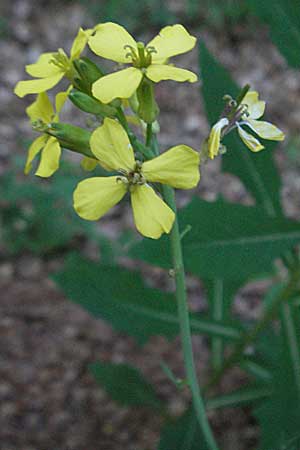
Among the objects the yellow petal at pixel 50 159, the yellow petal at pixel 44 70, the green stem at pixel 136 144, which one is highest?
the yellow petal at pixel 44 70

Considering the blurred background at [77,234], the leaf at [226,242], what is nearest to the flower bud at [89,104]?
the leaf at [226,242]

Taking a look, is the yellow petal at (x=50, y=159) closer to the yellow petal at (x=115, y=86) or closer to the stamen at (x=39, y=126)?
the stamen at (x=39, y=126)

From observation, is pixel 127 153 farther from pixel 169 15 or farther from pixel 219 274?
pixel 169 15

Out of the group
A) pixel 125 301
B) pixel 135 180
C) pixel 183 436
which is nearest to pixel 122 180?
pixel 135 180

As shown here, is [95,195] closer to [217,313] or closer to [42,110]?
[42,110]

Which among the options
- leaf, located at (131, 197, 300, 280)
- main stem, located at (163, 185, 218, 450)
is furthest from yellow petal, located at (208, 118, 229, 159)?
leaf, located at (131, 197, 300, 280)

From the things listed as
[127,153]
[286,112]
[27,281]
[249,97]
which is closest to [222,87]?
[249,97]
